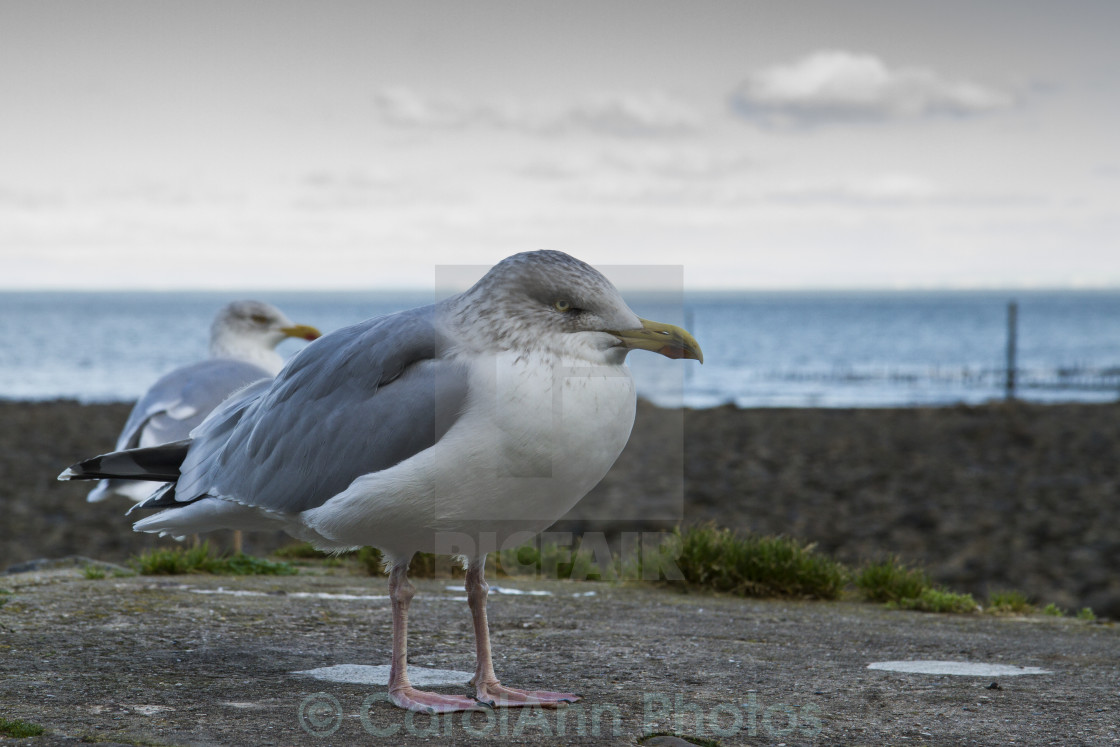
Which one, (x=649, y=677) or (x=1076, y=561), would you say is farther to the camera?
(x=1076, y=561)

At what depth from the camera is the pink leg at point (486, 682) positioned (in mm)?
3461

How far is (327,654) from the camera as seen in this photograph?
165 inches

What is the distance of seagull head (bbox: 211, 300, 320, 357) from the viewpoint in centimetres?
827

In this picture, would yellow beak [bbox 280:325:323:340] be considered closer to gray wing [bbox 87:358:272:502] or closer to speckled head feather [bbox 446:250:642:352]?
gray wing [bbox 87:358:272:502]

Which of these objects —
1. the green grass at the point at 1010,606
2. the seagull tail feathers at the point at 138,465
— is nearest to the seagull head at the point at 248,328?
the seagull tail feathers at the point at 138,465

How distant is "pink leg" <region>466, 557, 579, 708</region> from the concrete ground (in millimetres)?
77

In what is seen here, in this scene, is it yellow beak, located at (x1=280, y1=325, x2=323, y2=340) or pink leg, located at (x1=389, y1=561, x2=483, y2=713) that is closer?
pink leg, located at (x1=389, y1=561, x2=483, y2=713)

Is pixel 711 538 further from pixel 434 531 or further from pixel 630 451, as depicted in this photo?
pixel 630 451

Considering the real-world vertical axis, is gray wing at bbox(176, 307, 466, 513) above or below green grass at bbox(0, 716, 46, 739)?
above

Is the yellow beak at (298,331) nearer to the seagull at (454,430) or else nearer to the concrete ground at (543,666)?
the concrete ground at (543,666)

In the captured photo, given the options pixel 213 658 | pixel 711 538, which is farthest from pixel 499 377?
pixel 711 538

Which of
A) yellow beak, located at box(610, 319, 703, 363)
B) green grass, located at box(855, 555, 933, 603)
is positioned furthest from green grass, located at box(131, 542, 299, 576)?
yellow beak, located at box(610, 319, 703, 363)

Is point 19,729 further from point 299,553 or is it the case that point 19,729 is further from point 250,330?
point 250,330

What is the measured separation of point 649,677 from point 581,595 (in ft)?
6.70
